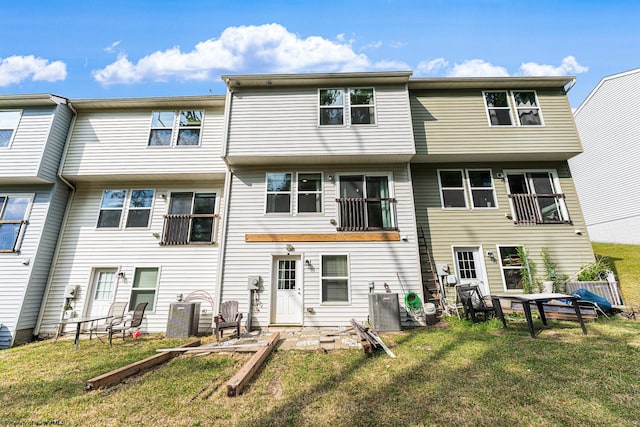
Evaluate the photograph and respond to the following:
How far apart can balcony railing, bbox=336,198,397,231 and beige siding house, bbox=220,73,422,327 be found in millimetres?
32

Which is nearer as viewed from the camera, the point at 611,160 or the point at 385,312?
the point at 385,312

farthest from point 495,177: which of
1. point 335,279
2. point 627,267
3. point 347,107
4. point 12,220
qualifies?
point 12,220

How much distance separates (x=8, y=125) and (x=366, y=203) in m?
12.0

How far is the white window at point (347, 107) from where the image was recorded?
8.19m

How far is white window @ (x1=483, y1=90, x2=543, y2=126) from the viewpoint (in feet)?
28.2

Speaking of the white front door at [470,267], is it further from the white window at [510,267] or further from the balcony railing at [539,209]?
the balcony railing at [539,209]

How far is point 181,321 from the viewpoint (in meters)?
6.73

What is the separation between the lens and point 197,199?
28.3 feet

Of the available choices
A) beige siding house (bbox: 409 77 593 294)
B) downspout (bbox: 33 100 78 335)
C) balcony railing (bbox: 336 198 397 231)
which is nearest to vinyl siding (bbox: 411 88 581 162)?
beige siding house (bbox: 409 77 593 294)

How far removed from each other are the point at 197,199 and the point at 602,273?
12.8 metres

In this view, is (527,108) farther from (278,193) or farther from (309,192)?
(278,193)

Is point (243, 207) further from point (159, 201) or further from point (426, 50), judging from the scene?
point (426, 50)

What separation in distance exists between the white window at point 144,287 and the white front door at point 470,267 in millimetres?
9644

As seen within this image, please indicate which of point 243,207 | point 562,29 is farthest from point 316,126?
point 562,29
